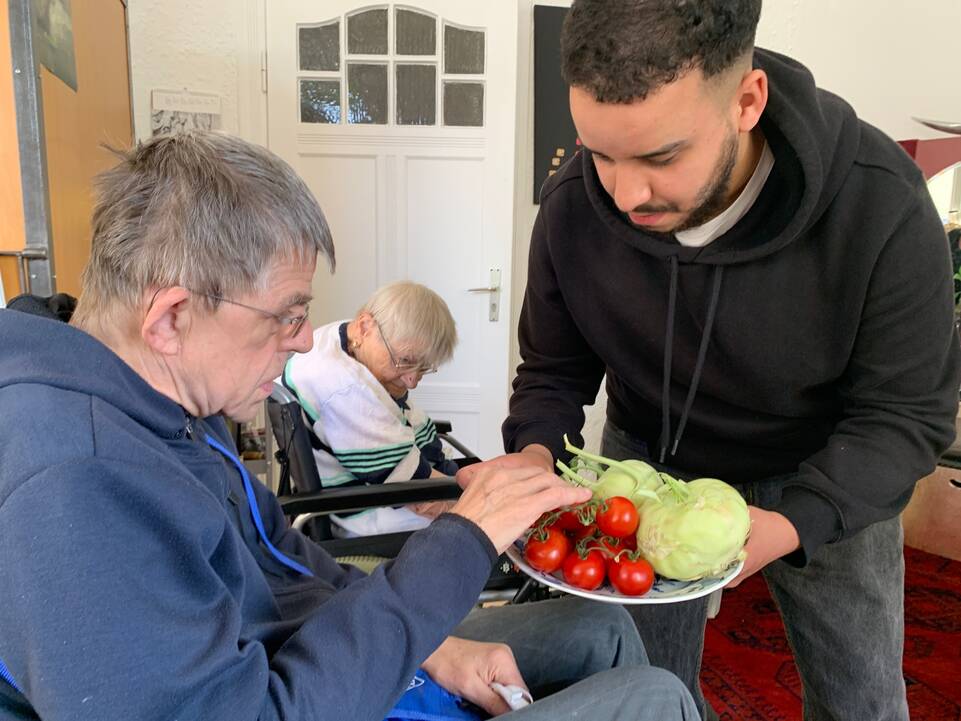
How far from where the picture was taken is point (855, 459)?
106 centimetres

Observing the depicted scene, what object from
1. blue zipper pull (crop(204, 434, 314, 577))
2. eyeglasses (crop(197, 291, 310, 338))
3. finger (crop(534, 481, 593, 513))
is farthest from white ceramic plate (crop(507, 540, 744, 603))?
eyeglasses (crop(197, 291, 310, 338))

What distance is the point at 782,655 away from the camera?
219 centimetres

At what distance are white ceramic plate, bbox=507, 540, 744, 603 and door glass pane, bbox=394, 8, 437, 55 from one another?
8.44ft

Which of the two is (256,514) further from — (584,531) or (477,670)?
(584,531)

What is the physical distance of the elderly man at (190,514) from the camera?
1.85ft

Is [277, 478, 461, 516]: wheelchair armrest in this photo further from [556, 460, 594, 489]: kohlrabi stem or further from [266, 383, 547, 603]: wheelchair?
[556, 460, 594, 489]: kohlrabi stem

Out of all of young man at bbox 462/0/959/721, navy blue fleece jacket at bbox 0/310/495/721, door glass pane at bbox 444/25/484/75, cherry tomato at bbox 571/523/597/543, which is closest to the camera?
navy blue fleece jacket at bbox 0/310/495/721

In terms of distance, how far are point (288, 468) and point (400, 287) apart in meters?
0.53

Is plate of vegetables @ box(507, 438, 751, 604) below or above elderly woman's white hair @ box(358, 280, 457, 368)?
below

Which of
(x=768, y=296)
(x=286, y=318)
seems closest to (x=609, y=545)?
(x=768, y=296)

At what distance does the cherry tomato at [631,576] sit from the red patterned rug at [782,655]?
3.85 ft

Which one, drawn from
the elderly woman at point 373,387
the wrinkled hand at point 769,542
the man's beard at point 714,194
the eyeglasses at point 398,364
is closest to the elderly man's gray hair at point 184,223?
the man's beard at point 714,194

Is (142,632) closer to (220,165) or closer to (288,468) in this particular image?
(220,165)

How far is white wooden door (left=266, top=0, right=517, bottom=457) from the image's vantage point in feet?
9.92
